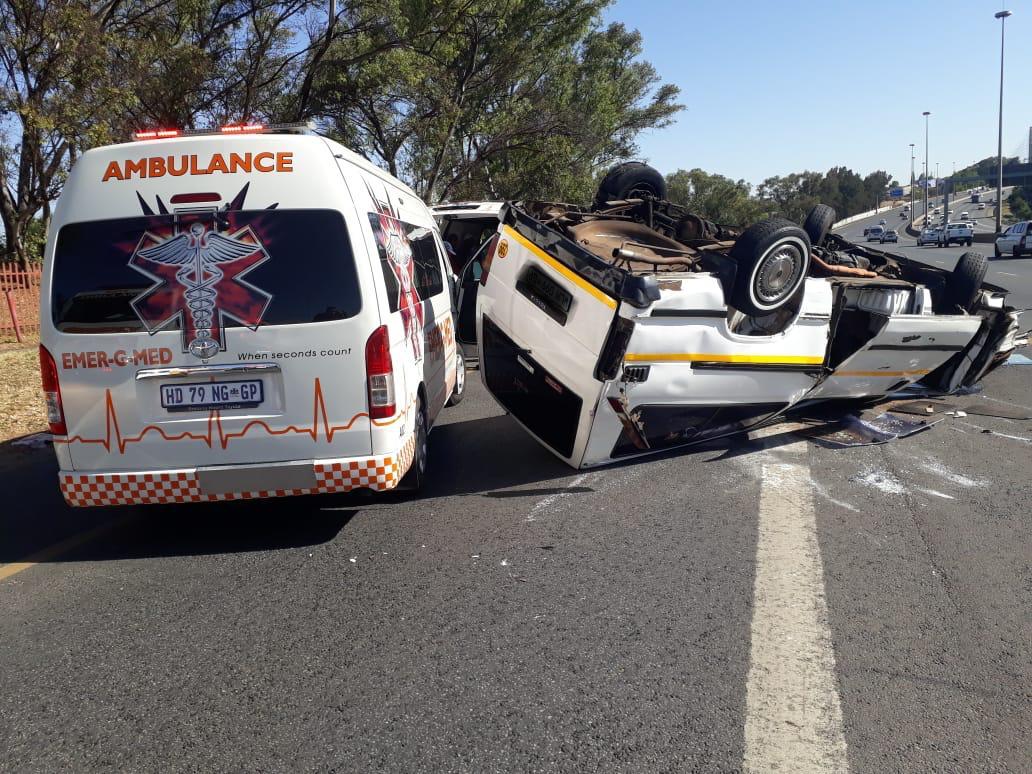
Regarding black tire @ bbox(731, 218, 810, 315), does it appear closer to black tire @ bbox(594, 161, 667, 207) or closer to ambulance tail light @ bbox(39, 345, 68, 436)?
black tire @ bbox(594, 161, 667, 207)

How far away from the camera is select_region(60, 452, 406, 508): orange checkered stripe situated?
446 cm

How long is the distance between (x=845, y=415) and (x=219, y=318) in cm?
555

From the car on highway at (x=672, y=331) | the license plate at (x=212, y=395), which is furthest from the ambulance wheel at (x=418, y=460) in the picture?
the license plate at (x=212, y=395)

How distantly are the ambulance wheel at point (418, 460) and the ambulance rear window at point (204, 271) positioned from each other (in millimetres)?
1222

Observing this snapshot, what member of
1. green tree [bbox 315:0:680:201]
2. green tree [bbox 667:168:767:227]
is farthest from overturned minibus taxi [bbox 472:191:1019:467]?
green tree [bbox 667:168:767:227]

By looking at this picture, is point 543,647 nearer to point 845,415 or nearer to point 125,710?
point 125,710

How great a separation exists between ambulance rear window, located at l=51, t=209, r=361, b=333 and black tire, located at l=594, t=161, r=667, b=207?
4.54m

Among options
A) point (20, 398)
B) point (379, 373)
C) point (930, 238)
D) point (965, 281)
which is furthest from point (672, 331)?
point (930, 238)

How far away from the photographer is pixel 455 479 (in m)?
5.99

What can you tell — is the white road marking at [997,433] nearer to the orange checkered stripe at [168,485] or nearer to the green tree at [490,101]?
the orange checkered stripe at [168,485]

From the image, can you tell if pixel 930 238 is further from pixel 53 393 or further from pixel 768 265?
pixel 53 393

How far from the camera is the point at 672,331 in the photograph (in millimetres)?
5395

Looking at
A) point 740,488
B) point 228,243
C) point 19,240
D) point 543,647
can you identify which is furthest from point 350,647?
point 19,240

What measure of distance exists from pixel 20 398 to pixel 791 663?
894 cm
